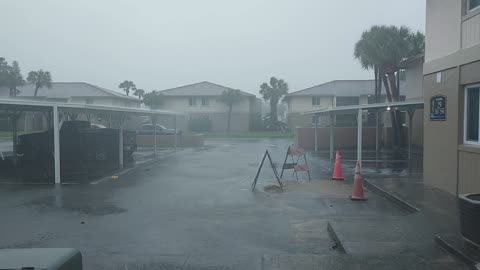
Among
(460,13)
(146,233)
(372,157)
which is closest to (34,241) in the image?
(146,233)

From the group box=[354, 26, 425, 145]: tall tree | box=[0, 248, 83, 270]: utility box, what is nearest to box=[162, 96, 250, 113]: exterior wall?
box=[354, 26, 425, 145]: tall tree

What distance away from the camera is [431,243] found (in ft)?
21.9

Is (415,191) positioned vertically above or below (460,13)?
below

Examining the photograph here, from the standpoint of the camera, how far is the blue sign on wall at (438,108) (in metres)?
11.1

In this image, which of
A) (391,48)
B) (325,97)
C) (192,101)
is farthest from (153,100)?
(391,48)

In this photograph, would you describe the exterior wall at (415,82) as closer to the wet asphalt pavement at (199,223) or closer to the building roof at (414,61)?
the building roof at (414,61)

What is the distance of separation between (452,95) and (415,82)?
628 inches

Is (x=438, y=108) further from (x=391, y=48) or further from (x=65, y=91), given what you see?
(x=65, y=91)

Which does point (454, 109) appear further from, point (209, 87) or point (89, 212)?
point (209, 87)

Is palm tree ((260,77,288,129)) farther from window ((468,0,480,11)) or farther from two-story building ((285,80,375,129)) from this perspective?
window ((468,0,480,11))

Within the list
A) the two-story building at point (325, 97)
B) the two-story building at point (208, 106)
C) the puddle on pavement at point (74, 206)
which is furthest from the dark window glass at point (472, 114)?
the two-story building at point (208, 106)

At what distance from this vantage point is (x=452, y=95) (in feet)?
35.0

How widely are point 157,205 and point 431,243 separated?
6.18 metres

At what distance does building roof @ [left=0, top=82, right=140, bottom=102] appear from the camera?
51.3m
